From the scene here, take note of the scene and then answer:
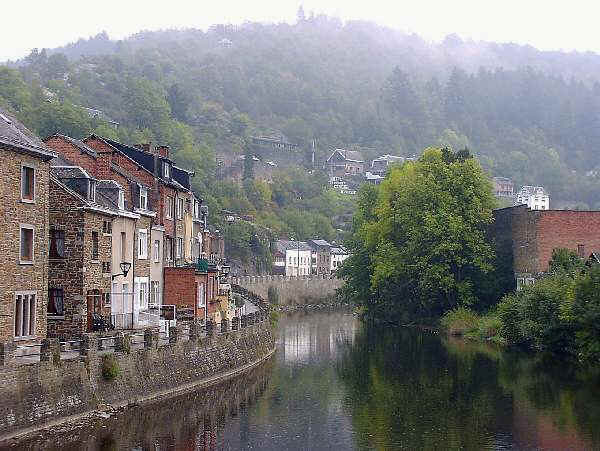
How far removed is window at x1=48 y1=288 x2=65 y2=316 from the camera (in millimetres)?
39500

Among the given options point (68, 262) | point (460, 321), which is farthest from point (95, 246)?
point (460, 321)

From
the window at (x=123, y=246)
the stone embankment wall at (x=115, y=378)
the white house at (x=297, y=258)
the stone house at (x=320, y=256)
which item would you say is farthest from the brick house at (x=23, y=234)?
the stone house at (x=320, y=256)

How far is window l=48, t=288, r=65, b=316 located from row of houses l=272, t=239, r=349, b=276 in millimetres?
99601

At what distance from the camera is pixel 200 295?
5347cm

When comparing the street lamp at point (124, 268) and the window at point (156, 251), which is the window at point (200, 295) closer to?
the window at point (156, 251)

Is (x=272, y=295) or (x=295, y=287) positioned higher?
(x=295, y=287)

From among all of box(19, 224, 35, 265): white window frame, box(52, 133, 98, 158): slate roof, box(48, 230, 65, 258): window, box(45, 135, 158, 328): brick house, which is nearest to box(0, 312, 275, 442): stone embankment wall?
box(19, 224, 35, 265): white window frame

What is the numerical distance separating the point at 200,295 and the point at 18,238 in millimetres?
20271

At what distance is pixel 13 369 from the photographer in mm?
28172

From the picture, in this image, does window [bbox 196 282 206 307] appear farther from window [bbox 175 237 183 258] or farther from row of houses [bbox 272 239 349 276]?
row of houses [bbox 272 239 349 276]

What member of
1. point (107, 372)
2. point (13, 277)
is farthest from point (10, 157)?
point (107, 372)

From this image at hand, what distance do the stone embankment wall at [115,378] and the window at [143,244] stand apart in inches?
236

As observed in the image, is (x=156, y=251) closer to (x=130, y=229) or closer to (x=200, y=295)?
(x=200, y=295)

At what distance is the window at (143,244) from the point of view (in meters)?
48.5
